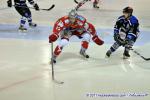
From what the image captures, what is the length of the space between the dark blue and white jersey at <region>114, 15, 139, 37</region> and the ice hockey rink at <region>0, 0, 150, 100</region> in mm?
420

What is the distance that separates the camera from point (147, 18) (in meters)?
8.77

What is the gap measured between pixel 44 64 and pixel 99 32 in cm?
205

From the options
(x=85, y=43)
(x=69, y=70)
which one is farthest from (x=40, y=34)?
(x=69, y=70)

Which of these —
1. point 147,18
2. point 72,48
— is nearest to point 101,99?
point 72,48

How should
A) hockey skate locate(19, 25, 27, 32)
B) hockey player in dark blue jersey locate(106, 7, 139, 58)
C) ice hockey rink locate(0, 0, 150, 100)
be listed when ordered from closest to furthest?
ice hockey rink locate(0, 0, 150, 100), hockey player in dark blue jersey locate(106, 7, 139, 58), hockey skate locate(19, 25, 27, 32)

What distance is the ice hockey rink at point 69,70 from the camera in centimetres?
456

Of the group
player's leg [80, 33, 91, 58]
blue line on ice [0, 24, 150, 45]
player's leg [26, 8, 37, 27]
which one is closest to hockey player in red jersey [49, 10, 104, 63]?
player's leg [80, 33, 91, 58]

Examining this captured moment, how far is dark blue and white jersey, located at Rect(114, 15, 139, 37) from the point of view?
5.52 meters

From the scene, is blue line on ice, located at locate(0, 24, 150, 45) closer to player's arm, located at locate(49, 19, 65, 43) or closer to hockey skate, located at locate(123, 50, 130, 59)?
hockey skate, located at locate(123, 50, 130, 59)

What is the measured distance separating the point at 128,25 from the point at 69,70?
97cm

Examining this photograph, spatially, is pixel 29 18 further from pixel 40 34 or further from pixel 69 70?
pixel 69 70

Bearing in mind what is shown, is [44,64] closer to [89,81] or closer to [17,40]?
[89,81]

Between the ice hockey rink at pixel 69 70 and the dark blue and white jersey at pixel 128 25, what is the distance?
1.38 feet

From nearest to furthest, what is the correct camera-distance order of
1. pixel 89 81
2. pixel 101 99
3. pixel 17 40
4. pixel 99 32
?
pixel 101 99 → pixel 89 81 → pixel 17 40 → pixel 99 32
